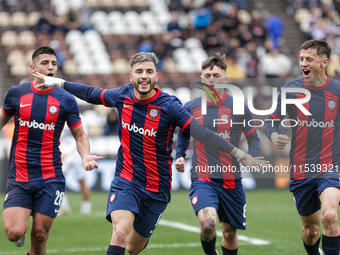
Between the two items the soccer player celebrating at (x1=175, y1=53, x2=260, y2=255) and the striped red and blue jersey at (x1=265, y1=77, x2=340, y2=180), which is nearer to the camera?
the striped red and blue jersey at (x1=265, y1=77, x2=340, y2=180)

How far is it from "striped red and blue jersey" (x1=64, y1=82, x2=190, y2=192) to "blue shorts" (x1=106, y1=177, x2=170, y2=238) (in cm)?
9

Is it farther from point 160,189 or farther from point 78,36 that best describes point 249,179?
point 160,189

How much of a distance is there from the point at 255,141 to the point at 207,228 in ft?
4.62

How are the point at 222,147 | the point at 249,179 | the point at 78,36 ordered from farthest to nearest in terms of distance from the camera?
the point at 78,36 → the point at 249,179 → the point at 222,147

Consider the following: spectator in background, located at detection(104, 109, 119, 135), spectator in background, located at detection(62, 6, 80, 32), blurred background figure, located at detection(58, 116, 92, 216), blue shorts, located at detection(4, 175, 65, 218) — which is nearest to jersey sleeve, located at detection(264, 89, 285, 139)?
blue shorts, located at detection(4, 175, 65, 218)

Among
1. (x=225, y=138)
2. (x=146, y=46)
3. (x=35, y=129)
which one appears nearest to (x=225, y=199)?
(x=225, y=138)

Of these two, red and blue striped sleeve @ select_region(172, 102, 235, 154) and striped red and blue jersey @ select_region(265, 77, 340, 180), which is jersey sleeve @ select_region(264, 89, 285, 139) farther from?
red and blue striped sleeve @ select_region(172, 102, 235, 154)

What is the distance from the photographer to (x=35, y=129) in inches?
250

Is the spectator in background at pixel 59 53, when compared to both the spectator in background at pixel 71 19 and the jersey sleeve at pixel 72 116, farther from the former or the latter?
the jersey sleeve at pixel 72 116

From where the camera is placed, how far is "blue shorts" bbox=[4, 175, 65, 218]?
241 inches

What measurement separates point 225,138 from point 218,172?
467 mm

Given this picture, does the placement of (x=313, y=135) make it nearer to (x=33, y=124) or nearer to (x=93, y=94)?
(x=93, y=94)

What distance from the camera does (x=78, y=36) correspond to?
2214cm

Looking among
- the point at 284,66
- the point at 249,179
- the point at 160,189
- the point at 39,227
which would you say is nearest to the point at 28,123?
the point at 39,227
